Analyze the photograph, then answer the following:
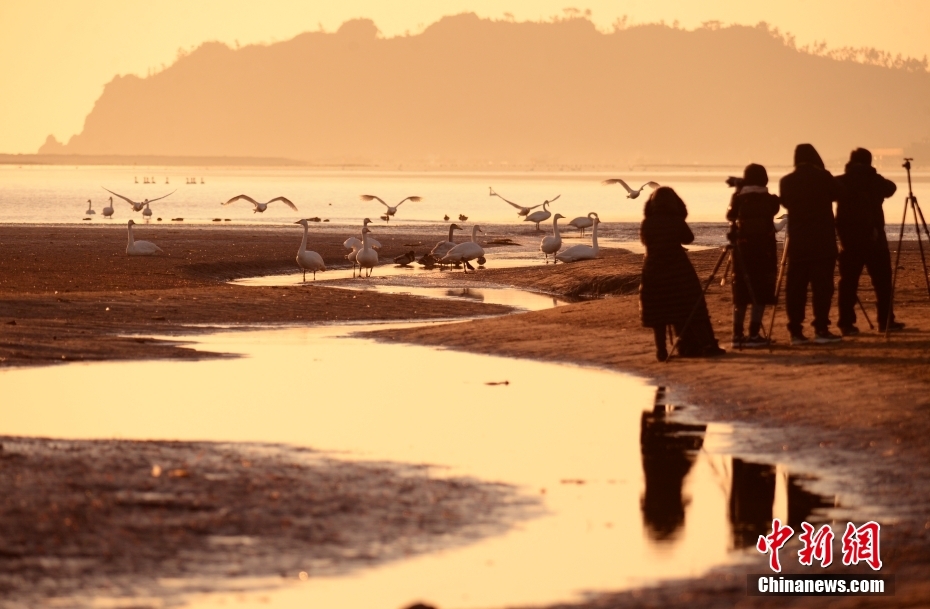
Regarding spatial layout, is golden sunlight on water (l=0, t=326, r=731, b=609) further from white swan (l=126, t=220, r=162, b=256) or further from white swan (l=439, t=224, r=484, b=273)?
white swan (l=126, t=220, r=162, b=256)

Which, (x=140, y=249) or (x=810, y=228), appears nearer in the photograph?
(x=810, y=228)

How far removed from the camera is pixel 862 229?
1583 cm

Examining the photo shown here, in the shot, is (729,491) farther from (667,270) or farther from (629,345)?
(629,345)

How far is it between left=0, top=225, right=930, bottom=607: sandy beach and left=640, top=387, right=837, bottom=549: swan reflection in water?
34 cm

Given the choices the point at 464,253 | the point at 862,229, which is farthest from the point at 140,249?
the point at 862,229

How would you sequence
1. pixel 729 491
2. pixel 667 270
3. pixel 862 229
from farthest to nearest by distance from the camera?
1. pixel 862 229
2. pixel 667 270
3. pixel 729 491

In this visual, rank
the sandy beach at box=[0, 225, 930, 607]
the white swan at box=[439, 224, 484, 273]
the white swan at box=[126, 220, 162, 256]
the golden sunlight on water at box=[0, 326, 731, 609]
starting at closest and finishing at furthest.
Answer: the golden sunlight on water at box=[0, 326, 731, 609] → the sandy beach at box=[0, 225, 930, 607] → the white swan at box=[439, 224, 484, 273] → the white swan at box=[126, 220, 162, 256]

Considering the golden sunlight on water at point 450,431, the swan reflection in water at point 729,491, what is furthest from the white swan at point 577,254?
the swan reflection in water at point 729,491

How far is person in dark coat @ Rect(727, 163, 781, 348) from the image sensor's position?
15.2 metres

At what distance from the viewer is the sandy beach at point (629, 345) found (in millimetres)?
9383

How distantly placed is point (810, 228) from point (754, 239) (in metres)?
0.60

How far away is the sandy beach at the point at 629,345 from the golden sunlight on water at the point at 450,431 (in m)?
0.64

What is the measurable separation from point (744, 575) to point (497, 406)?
20.0ft

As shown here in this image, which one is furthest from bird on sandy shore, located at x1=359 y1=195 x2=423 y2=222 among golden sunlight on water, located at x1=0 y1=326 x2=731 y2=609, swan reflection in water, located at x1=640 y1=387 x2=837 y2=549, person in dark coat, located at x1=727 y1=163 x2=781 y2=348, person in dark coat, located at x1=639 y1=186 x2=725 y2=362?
swan reflection in water, located at x1=640 y1=387 x2=837 y2=549
